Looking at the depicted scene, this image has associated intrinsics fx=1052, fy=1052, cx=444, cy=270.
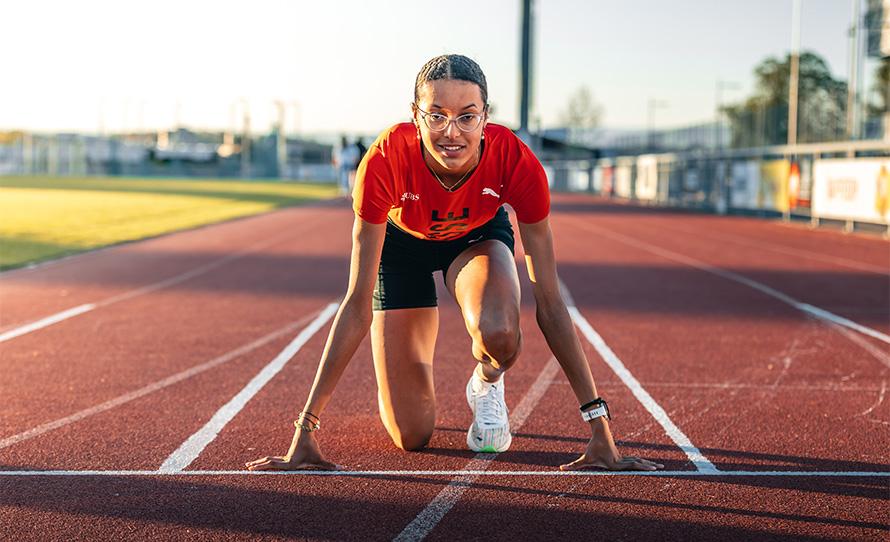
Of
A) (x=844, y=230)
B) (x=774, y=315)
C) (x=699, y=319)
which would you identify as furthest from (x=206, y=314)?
(x=844, y=230)

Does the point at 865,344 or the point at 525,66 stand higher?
the point at 525,66

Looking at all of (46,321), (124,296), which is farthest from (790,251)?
(46,321)

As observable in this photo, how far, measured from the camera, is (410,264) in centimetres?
586

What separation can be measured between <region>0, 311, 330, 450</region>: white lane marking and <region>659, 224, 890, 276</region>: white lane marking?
10.4 m

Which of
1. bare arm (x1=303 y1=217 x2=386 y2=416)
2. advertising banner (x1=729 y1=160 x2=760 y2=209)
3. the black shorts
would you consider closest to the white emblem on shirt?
bare arm (x1=303 y1=217 x2=386 y2=416)

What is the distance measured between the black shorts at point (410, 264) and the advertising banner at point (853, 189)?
19584mm

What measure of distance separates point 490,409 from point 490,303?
81 centimetres

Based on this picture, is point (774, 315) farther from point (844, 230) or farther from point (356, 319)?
point (844, 230)

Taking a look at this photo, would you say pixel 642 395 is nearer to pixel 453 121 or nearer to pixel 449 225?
pixel 449 225

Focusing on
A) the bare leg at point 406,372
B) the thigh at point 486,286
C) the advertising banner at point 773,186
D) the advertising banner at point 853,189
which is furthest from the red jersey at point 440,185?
the advertising banner at point 773,186

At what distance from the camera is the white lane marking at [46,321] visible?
9680 millimetres

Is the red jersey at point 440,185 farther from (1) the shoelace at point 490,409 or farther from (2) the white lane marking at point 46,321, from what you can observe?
(2) the white lane marking at point 46,321

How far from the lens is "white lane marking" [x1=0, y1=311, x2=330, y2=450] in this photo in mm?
5957

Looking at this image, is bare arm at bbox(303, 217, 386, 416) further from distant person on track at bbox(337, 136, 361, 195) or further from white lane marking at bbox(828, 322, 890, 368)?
distant person on track at bbox(337, 136, 361, 195)
